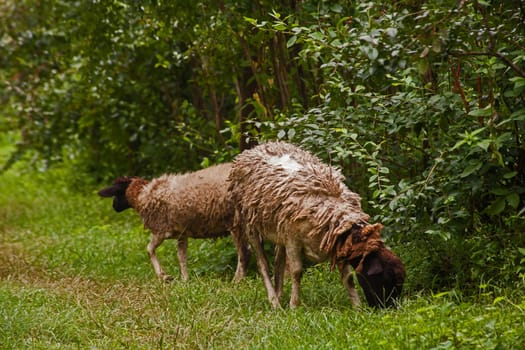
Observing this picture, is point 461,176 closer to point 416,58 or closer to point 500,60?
point 500,60

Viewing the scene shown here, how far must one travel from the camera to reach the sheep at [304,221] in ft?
21.6

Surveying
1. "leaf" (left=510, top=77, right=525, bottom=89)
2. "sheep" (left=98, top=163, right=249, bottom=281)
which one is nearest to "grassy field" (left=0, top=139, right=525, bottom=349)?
"sheep" (left=98, top=163, right=249, bottom=281)

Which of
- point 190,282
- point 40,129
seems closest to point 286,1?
point 190,282

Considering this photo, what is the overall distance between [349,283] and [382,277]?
1.34 feet

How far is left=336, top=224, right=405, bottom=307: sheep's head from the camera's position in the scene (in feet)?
21.4

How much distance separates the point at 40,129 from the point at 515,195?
11.0 metres

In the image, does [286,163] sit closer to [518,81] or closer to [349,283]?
[349,283]

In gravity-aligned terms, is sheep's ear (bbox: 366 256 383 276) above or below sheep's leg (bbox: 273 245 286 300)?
above

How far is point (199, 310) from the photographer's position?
22.8 feet

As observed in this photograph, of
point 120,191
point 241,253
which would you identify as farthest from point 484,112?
point 120,191

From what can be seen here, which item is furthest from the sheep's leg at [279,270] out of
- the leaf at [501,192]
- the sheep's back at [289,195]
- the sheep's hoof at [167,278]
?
the leaf at [501,192]

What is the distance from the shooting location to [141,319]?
22.4 feet

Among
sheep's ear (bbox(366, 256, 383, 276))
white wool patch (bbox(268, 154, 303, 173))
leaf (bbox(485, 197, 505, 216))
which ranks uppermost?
white wool patch (bbox(268, 154, 303, 173))

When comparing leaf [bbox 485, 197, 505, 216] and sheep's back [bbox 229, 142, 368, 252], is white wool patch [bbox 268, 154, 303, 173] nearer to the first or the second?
sheep's back [bbox 229, 142, 368, 252]
